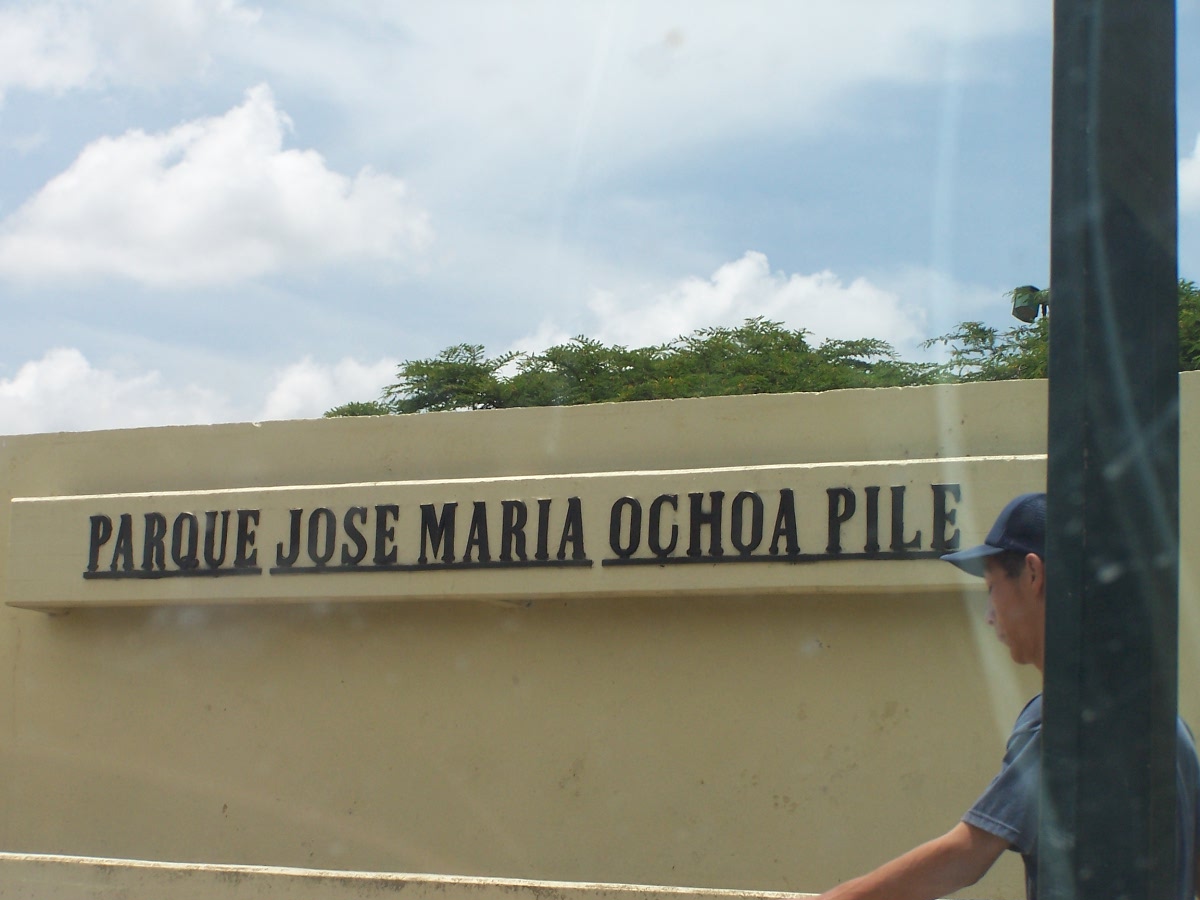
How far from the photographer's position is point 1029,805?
7.95ft

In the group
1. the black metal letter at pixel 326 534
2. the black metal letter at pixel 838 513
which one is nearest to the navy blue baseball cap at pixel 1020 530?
the black metal letter at pixel 838 513

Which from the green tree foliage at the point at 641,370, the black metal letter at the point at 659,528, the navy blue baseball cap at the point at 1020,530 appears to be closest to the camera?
the navy blue baseball cap at the point at 1020,530

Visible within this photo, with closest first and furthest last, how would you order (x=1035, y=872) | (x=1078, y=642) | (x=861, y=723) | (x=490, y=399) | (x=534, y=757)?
(x=1078, y=642) < (x=1035, y=872) < (x=861, y=723) < (x=534, y=757) < (x=490, y=399)

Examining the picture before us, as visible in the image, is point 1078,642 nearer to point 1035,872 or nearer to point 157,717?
point 1035,872

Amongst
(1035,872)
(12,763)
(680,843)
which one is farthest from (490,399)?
(1035,872)

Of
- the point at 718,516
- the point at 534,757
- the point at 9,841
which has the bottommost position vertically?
the point at 9,841

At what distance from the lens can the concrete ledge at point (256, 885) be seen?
507 centimetres

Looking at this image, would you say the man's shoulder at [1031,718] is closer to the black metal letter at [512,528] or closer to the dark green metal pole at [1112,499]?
the dark green metal pole at [1112,499]

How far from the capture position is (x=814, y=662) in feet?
22.4

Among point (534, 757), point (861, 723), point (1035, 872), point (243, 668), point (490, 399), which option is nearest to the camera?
point (1035, 872)

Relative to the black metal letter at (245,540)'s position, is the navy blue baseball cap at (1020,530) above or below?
above

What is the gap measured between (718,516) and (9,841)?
16.9 ft

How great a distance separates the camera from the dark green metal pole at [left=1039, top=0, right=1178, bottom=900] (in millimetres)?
2006

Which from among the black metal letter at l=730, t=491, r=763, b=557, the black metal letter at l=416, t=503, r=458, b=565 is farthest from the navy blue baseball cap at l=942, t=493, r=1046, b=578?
the black metal letter at l=416, t=503, r=458, b=565
